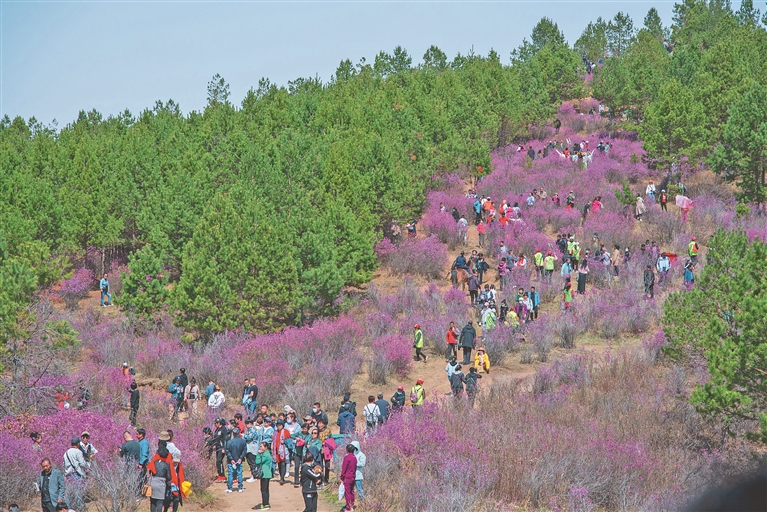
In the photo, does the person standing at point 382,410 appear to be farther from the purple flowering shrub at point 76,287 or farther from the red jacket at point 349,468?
the purple flowering shrub at point 76,287

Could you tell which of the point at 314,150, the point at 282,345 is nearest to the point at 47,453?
the point at 282,345

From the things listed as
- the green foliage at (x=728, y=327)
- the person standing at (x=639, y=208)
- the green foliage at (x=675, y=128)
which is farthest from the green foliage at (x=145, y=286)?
the green foliage at (x=675, y=128)

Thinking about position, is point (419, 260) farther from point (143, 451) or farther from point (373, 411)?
Answer: point (143, 451)

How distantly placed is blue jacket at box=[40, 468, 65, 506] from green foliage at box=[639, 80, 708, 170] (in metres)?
33.2

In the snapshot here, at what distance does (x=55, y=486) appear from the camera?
12430mm

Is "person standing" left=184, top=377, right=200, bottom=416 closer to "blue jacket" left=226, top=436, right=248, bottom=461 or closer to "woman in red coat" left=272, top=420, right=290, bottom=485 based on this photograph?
"woman in red coat" left=272, top=420, right=290, bottom=485

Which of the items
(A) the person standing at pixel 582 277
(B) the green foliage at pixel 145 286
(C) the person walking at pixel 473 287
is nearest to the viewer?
(A) the person standing at pixel 582 277

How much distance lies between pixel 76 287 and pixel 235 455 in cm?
2426

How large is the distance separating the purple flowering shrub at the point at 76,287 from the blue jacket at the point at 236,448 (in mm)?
22581

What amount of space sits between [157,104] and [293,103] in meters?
16.1

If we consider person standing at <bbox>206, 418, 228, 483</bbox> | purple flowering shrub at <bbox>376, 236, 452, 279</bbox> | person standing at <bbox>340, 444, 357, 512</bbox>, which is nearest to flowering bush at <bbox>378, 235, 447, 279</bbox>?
purple flowering shrub at <bbox>376, 236, 452, 279</bbox>

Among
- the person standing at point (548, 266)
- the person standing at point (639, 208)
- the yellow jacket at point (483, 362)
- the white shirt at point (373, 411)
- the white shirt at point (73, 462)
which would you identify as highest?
the person standing at point (639, 208)

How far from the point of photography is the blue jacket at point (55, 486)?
488 inches

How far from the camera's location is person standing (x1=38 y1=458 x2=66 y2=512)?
1240 centimetres
